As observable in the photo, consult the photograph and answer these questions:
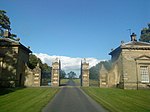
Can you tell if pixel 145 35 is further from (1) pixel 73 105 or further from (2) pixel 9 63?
(1) pixel 73 105

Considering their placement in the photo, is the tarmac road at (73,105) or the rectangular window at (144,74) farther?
the rectangular window at (144,74)

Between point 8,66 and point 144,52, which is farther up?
point 144,52

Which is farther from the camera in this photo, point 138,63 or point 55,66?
point 55,66

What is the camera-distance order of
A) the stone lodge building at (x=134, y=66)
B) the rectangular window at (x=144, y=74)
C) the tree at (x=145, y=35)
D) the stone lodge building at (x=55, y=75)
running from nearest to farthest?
1. the stone lodge building at (x=134, y=66)
2. the rectangular window at (x=144, y=74)
3. the stone lodge building at (x=55, y=75)
4. the tree at (x=145, y=35)

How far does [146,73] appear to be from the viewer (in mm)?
30797

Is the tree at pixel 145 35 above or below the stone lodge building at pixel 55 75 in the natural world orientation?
above

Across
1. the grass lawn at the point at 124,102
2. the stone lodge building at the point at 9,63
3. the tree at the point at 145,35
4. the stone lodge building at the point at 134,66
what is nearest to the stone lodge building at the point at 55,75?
the stone lodge building at the point at 9,63

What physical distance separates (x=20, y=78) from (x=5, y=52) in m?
5.28

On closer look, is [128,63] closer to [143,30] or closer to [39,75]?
[39,75]

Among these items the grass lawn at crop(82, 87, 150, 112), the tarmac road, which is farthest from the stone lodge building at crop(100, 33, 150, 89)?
the tarmac road

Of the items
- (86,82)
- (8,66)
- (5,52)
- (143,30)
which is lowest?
(86,82)

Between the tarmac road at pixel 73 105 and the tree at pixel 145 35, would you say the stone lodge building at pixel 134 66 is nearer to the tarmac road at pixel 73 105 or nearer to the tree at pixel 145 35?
the tarmac road at pixel 73 105

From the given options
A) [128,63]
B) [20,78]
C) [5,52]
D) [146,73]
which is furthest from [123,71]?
[5,52]

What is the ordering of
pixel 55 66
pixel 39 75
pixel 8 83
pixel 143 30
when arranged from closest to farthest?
1. pixel 8 83
2. pixel 39 75
3. pixel 55 66
4. pixel 143 30
